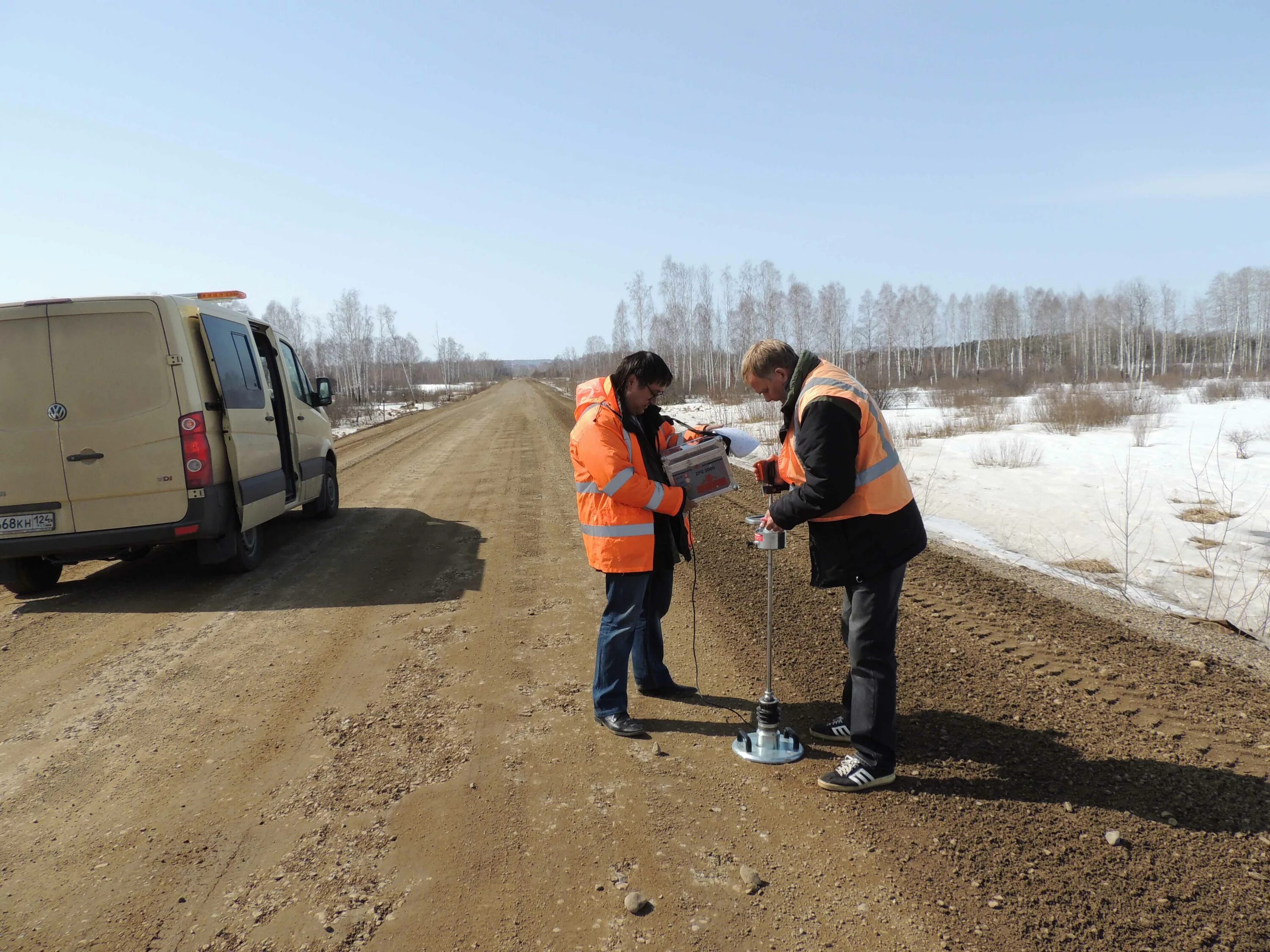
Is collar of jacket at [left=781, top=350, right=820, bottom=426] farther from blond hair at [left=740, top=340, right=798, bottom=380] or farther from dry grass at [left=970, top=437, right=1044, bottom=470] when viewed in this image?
dry grass at [left=970, top=437, right=1044, bottom=470]

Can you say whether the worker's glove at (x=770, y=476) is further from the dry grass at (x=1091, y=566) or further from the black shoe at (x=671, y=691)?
the dry grass at (x=1091, y=566)

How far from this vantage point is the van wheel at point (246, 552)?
6.57m

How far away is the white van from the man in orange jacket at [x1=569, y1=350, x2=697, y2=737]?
13.4 ft

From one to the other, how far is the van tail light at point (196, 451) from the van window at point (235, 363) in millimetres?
407

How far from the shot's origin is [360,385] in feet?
181

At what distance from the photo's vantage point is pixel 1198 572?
6.41 m

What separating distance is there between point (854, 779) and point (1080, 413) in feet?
63.8

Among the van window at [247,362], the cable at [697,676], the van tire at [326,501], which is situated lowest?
the cable at [697,676]

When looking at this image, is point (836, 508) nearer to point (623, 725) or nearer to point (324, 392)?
point (623, 725)

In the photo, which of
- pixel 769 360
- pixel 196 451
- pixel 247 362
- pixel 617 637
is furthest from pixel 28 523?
pixel 769 360

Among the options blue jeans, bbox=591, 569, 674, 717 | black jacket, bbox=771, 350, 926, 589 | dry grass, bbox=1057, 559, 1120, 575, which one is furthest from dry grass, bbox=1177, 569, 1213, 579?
blue jeans, bbox=591, 569, 674, 717

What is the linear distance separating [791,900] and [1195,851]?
1527 millimetres

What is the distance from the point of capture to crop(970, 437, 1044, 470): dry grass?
40.9 ft

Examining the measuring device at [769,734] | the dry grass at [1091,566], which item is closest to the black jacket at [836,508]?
the measuring device at [769,734]
